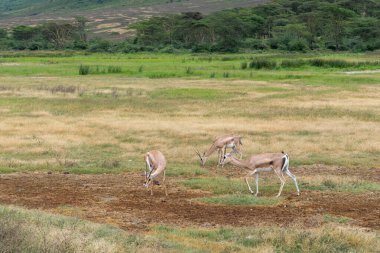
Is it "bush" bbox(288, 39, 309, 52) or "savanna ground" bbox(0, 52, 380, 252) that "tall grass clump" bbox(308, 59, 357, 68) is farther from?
"bush" bbox(288, 39, 309, 52)

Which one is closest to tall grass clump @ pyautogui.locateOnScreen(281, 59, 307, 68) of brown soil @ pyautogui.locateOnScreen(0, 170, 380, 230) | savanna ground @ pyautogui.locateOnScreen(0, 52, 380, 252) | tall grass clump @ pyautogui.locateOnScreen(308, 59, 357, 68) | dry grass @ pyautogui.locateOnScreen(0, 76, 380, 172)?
tall grass clump @ pyautogui.locateOnScreen(308, 59, 357, 68)

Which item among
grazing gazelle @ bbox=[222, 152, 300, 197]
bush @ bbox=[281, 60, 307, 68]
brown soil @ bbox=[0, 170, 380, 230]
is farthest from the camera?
bush @ bbox=[281, 60, 307, 68]

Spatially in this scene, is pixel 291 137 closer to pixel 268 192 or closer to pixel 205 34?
pixel 268 192

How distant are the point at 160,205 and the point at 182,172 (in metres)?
3.80

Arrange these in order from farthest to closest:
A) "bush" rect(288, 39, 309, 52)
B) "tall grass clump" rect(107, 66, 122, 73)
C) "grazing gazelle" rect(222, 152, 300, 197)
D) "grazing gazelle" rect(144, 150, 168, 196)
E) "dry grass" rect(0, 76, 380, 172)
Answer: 1. "bush" rect(288, 39, 309, 52)
2. "tall grass clump" rect(107, 66, 122, 73)
3. "dry grass" rect(0, 76, 380, 172)
4. "grazing gazelle" rect(144, 150, 168, 196)
5. "grazing gazelle" rect(222, 152, 300, 197)

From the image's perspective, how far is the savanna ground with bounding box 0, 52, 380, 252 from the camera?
11.6 meters

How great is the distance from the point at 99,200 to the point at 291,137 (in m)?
11.5

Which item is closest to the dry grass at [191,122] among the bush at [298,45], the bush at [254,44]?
the bush at [298,45]

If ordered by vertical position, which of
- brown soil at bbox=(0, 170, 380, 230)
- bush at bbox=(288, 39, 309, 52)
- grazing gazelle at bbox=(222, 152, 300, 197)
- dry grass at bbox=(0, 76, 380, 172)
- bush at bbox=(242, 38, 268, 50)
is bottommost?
bush at bbox=(242, 38, 268, 50)

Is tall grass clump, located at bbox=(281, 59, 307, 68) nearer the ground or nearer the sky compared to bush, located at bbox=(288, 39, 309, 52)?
nearer the sky

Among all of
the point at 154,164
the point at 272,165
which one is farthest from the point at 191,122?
the point at 272,165

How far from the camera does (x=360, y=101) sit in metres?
37.4

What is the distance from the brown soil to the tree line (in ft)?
282

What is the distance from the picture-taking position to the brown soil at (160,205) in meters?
13.5
